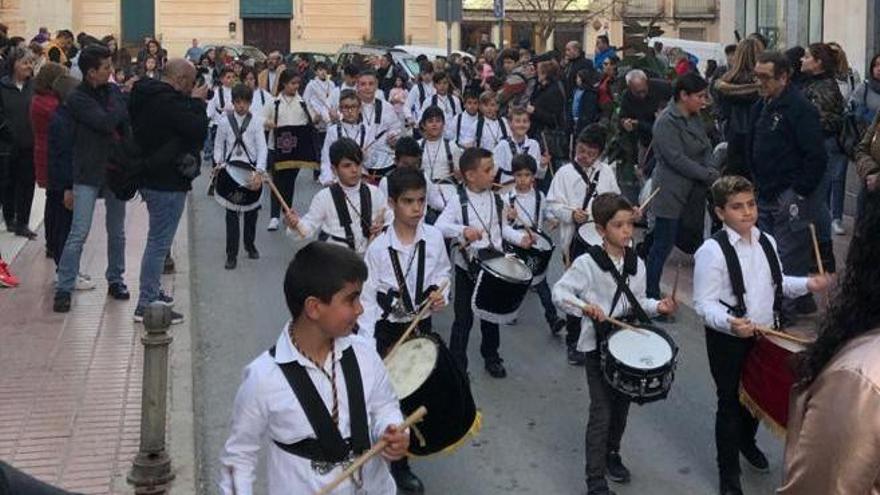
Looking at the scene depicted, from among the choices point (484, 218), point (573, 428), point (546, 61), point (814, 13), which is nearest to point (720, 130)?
point (546, 61)

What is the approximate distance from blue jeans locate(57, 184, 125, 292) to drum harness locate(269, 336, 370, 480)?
6.11 metres

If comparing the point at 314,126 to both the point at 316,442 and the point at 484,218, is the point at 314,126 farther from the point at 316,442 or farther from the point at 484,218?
the point at 316,442

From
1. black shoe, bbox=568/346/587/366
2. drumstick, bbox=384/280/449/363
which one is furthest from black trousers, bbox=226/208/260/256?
drumstick, bbox=384/280/449/363

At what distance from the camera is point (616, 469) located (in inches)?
249

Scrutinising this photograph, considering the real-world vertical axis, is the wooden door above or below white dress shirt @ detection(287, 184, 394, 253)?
above

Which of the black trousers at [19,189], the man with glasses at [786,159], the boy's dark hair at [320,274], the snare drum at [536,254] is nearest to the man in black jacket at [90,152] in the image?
the black trousers at [19,189]

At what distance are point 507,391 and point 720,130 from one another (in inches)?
229

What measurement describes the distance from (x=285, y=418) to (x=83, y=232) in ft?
20.4

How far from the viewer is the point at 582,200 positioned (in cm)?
906

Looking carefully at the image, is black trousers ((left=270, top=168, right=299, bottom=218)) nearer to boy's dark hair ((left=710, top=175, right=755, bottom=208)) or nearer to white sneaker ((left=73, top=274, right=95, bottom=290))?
white sneaker ((left=73, top=274, right=95, bottom=290))

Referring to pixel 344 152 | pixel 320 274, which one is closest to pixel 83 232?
pixel 344 152

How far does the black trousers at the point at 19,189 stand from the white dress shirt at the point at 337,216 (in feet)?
17.1

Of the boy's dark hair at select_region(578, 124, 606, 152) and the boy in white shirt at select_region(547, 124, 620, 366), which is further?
the boy's dark hair at select_region(578, 124, 606, 152)

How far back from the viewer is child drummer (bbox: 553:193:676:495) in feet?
19.5
